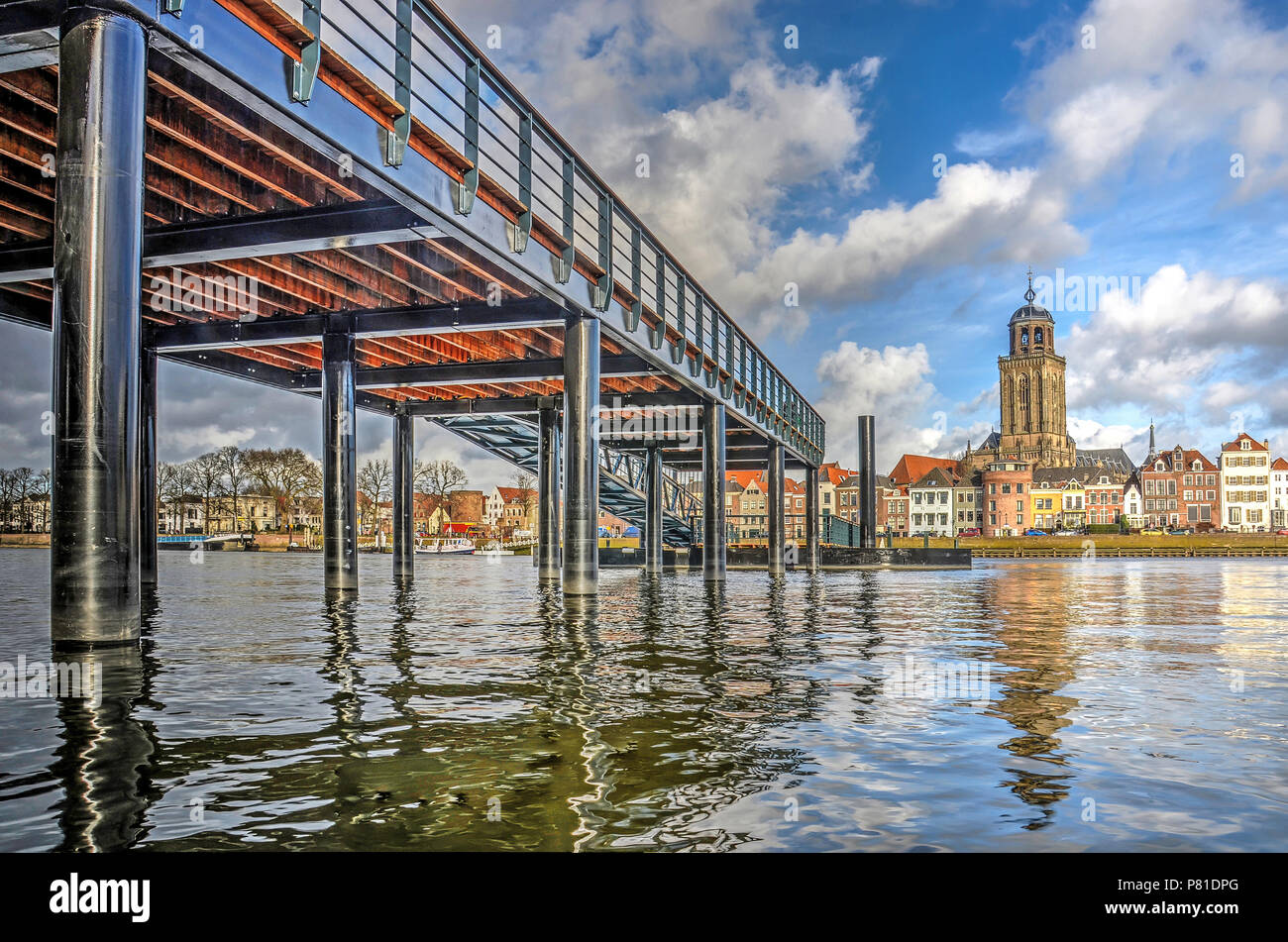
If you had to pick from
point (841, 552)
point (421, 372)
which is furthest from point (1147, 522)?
point (421, 372)

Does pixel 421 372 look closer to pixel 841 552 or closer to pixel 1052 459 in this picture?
pixel 841 552

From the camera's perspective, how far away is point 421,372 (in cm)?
3562

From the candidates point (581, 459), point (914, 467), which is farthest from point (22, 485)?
point (914, 467)

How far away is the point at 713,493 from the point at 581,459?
14.7 meters

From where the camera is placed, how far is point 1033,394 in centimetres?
18462

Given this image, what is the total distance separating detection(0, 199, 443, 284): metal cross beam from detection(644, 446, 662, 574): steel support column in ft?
119

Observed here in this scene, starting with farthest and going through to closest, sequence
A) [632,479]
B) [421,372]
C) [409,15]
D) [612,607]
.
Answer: [632,479] < [421,372] < [612,607] < [409,15]

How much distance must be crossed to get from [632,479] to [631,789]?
52.5 meters

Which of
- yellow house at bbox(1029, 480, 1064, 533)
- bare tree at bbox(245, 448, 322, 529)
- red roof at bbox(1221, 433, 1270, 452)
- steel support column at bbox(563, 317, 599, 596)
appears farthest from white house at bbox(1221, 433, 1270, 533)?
steel support column at bbox(563, 317, 599, 596)

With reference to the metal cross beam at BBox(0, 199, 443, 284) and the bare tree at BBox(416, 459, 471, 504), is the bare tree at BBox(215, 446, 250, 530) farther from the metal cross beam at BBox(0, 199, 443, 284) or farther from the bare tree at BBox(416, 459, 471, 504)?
the metal cross beam at BBox(0, 199, 443, 284)

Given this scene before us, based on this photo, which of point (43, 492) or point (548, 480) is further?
point (43, 492)

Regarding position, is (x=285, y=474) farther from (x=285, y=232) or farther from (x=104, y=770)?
(x=104, y=770)

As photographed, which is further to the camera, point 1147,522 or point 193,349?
point 1147,522

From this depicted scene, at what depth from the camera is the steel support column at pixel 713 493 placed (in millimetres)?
39656
